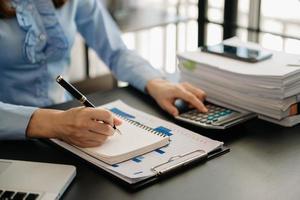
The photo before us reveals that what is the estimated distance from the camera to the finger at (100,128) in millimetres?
987

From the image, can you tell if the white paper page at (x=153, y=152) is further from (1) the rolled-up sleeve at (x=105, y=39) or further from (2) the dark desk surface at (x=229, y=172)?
(1) the rolled-up sleeve at (x=105, y=39)

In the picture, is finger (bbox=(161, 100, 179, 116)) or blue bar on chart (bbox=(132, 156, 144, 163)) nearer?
blue bar on chart (bbox=(132, 156, 144, 163))

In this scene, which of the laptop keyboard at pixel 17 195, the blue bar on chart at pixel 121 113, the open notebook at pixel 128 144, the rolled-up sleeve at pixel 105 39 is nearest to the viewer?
the laptop keyboard at pixel 17 195

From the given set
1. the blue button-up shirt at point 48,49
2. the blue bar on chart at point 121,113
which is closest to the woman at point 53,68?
the blue button-up shirt at point 48,49

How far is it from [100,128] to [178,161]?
0.56 feet

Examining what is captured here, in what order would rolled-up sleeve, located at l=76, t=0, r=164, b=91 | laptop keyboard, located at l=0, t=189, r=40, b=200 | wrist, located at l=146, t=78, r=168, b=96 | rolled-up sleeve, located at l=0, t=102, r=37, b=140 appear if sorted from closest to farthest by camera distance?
1. laptop keyboard, located at l=0, t=189, r=40, b=200
2. rolled-up sleeve, located at l=0, t=102, r=37, b=140
3. wrist, located at l=146, t=78, r=168, b=96
4. rolled-up sleeve, located at l=76, t=0, r=164, b=91

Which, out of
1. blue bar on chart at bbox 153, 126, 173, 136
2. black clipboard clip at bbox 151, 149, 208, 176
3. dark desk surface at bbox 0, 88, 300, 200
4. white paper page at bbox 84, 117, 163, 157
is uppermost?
white paper page at bbox 84, 117, 163, 157

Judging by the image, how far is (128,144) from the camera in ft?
3.25

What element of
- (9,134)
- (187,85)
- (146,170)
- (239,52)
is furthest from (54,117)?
(239,52)

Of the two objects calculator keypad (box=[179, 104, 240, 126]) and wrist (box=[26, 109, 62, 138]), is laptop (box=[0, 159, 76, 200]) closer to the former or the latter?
wrist (box=[26, 109, 62, 138])

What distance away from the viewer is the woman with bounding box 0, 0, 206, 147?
103 centimetres

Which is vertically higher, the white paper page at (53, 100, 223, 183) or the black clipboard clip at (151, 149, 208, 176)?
the white paper page at (53, 100, 223, 183)

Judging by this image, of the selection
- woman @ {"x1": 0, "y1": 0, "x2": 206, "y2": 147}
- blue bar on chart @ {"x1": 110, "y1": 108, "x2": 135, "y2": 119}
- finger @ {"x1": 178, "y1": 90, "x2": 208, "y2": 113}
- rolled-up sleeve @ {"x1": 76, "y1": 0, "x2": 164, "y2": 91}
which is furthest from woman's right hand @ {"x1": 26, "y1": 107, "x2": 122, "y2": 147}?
rolled-up sleeve @ {"x1": 76, "y1": 0, "x2": 164, "y2": 91}

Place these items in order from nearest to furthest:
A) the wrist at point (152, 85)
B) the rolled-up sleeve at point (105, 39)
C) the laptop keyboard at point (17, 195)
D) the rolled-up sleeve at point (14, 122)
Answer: the laptop keyboard at point (17, 195) → the rolled-up sleeve at point (14, 122) → the wrist at point (152, 85) → the rolled-up sleeve at point (105, 39)
